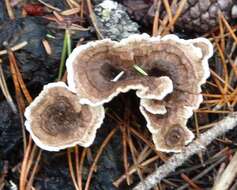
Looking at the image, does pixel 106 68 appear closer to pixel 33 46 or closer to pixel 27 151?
pixel 33 46

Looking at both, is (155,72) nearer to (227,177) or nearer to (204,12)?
(204,12)

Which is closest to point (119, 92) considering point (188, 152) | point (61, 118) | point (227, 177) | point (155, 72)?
point (155, 72)

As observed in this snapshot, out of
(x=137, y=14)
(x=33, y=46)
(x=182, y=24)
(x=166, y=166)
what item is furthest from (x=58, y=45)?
(x=166, y=166)

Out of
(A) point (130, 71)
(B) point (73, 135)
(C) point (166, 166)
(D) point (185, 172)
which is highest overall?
(A) point (130, 71)

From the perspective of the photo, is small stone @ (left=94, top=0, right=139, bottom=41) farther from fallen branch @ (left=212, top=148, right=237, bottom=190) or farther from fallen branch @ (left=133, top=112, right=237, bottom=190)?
fallen branch @ (left=212, top=148, right=237, bottom=190)

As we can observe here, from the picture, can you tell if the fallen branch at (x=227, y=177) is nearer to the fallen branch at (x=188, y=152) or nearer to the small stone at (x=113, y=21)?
the fallen branch at (x=188, y=152)

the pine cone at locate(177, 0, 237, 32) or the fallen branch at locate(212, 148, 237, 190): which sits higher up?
the pine cone at locate(177, 0, 237, 32)

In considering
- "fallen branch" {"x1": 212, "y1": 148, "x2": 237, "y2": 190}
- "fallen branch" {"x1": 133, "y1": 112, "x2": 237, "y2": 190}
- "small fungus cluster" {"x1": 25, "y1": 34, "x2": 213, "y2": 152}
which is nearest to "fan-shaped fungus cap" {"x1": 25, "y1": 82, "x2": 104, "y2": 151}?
"small fungus cluster" {"x1": 25, "y1": 34, "x2": 213, "y2": 152}
